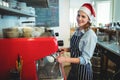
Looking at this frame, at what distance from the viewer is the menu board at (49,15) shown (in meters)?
4.50

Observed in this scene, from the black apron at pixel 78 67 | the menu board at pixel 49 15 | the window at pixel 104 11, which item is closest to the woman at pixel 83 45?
the black apron at pixel 78 67

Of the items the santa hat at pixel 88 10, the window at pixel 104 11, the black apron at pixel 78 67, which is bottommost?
the black apron at pixel 78 67

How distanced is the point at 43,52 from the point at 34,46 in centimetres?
7

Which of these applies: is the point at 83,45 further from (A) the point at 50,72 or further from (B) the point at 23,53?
(B) the point at 23,53

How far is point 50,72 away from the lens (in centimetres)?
143

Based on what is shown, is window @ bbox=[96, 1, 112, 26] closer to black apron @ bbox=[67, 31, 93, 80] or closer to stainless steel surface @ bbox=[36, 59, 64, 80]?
black apron @ bbox=[67, 31, 93, 80]

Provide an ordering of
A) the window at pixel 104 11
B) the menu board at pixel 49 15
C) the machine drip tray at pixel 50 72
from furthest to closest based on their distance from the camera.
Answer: the window at pixel 104 11, the menu board at pixel 49 15, the machine drip tray at pixel 50 72

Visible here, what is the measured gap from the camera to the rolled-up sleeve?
162 centimetres

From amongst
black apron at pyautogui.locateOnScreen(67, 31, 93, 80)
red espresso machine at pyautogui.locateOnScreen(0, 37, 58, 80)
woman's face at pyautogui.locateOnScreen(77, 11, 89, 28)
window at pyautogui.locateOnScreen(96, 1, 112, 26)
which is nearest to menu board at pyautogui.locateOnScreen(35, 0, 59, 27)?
window at pyautogui.locateOnScreen(96, 1, 112, 26)

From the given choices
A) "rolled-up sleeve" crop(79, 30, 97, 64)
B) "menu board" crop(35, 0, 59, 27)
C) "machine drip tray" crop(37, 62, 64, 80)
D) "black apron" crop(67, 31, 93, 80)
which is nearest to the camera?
"machine drip tray" crop(37, 62, 64, 80)

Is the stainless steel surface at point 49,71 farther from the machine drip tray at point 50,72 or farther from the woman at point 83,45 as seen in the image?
the woman at point 83,45

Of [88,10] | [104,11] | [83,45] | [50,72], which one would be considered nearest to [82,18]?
[88,10]

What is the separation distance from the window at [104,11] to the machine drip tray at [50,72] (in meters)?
4.79

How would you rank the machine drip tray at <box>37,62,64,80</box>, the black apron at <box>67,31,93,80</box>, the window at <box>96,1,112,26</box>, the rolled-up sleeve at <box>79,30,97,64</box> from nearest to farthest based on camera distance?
1. the machine drip tray at <box>37,62,64,80</box>
2. the rolled-up sleeve at <box>79,30,97,64</box>
3. the black apron at <box>67,31,93,80</box>
4. the window at <box>96,1,112,26</box>
